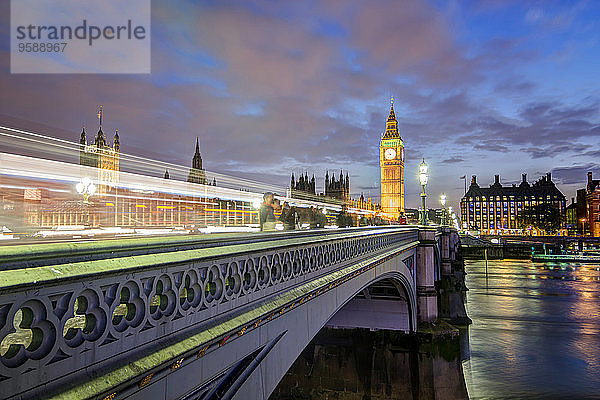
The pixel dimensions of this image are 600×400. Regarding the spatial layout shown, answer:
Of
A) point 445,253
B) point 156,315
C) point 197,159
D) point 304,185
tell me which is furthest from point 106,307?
point 304,185

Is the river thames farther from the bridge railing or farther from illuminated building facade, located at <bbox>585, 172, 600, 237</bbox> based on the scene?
illuminated building facade, located at <bbox>585, 172, 600, 237</bbox>

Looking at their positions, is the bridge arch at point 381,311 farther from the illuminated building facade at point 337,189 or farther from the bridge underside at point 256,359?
the illuminated building facade at point 337,189

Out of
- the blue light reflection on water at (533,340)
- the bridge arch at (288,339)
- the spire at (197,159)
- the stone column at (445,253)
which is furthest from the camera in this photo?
the spire at (197,159)

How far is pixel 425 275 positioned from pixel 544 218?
165 meters

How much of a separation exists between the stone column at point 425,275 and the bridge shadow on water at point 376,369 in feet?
6.30

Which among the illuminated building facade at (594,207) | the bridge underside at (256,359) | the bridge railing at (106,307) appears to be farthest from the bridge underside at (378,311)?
the illuminated building facade at (594,207)

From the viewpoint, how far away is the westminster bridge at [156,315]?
102 inches

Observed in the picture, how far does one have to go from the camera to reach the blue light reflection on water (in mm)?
23938

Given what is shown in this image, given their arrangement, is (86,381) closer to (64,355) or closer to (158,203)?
(64,355)

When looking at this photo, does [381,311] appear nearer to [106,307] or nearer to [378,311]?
[378,311]

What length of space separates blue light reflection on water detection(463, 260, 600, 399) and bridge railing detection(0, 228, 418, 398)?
2221cm

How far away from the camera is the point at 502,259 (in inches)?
4006

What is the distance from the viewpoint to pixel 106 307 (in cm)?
302

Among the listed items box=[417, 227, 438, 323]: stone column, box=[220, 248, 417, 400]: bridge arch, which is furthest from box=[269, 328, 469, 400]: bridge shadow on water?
box=[220, 248, 417, 400]: bridge arch
